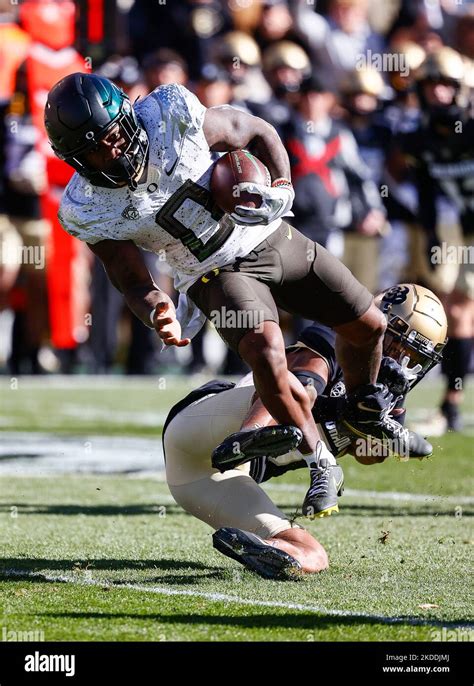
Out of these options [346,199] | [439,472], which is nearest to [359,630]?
[439,472]

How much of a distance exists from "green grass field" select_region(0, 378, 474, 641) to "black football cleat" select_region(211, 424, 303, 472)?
1.34 feet

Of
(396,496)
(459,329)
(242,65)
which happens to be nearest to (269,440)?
(396,496)

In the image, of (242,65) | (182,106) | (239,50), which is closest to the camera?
(182,106)

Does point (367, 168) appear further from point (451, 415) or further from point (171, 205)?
point (171, 205)

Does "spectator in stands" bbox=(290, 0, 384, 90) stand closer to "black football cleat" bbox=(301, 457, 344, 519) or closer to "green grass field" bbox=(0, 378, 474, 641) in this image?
"green grass field" bbox=(0, 378, 474, 641)

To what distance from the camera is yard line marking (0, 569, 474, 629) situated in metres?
3.94

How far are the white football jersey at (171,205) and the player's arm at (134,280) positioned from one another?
44 millimetres

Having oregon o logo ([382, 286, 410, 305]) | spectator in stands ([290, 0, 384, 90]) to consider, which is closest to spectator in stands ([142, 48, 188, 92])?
spectator in stands ([290, 0, 384, 90])

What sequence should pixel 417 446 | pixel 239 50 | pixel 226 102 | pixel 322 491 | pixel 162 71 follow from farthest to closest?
pixel 239 50 < pixel 162 71 < pixel 226 102 < pixel 417 446 < pixel 322 491

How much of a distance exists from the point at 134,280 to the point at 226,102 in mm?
7434

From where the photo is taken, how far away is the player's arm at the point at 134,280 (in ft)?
15.9

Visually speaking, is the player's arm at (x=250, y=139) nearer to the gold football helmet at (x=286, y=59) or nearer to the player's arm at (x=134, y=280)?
the player's arm at (x=134, y=280)

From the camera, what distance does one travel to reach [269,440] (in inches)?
183

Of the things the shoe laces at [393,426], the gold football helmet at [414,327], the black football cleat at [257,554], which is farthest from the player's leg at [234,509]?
the gold football helmet at [414,327]
